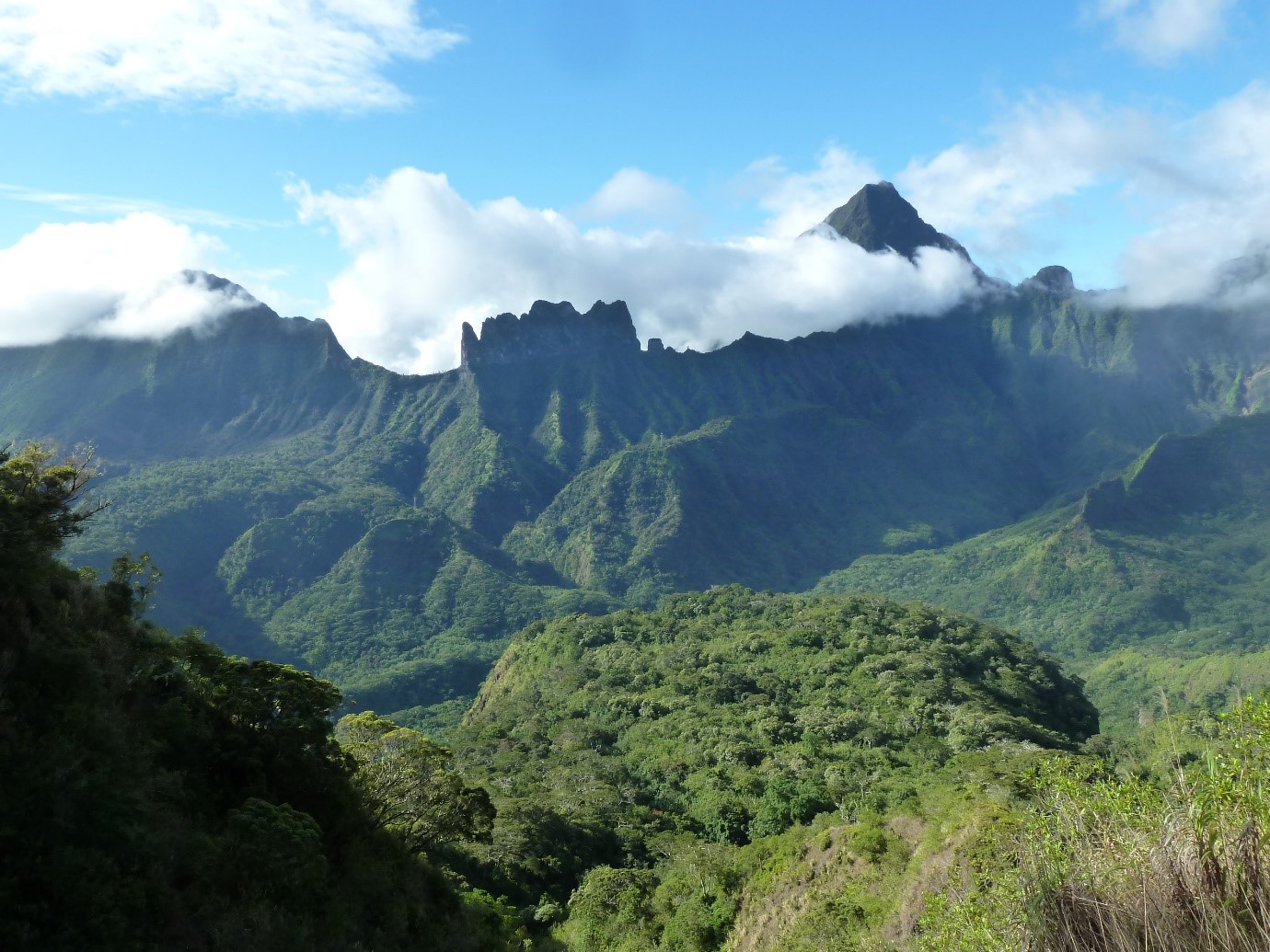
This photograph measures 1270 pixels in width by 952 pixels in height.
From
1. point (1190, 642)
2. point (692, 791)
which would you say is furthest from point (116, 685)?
point (1190, 642)

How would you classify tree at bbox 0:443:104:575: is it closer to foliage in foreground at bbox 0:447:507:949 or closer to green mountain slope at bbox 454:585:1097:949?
foliage in foreground at bbox 0:447:507:949

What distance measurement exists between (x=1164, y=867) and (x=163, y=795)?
19.0 metres

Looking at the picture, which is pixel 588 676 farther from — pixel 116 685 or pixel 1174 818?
pixel 1174 818

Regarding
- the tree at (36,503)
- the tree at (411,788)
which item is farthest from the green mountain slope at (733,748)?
the tree at (36,503)

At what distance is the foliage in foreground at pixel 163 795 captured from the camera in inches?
593

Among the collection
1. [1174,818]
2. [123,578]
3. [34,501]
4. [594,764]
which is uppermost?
[34,501]

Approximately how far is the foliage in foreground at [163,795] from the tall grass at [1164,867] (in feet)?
48.0

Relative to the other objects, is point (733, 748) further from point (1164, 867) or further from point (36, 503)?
point (1164, 867)

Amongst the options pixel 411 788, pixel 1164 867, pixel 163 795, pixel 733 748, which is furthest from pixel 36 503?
pixel 733 748

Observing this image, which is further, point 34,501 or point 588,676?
point 588,676

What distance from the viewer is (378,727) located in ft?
104

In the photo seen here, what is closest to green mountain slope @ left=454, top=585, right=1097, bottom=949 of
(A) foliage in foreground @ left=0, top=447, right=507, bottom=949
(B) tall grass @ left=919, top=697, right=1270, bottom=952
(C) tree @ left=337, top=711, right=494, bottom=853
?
(C) tree @ left=337, top=711, right=494, bottom=853

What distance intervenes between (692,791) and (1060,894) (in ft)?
166

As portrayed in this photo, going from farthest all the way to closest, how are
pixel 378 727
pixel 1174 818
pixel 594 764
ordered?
pixel 594 764 < pixel 378 727 < pixel 1174 818
